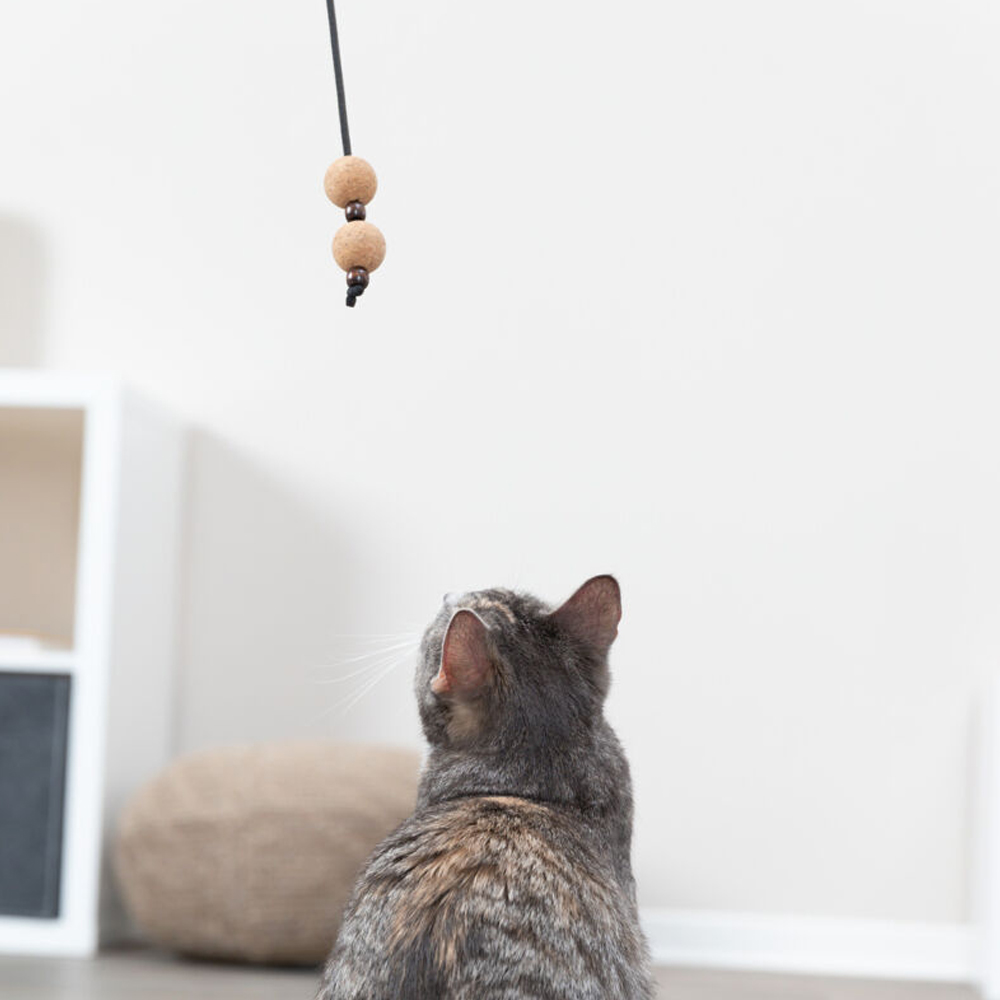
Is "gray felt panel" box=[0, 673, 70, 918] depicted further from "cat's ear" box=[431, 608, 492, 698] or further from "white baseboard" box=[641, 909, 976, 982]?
"cat's ear" box=[431, 608, 492, 698]

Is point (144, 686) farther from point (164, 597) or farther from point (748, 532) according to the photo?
point (748, 532)

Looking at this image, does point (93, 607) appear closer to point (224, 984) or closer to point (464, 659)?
point (224, 984)

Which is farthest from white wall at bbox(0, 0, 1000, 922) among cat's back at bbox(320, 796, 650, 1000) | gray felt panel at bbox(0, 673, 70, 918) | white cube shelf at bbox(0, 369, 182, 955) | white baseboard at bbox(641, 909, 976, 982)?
cat's back at bbox(320, 796, 650, 1000)

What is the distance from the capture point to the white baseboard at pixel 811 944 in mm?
2500

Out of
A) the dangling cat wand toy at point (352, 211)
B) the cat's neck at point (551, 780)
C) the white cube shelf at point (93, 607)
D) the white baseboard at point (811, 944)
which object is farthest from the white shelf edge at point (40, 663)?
the dangling cat wand toy at point (352, 211)

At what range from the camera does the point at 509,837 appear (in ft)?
3.84

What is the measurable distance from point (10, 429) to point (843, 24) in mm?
1678

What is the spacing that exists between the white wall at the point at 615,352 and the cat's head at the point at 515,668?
133 centimetres

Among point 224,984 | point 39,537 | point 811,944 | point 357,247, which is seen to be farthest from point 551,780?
point 39,537

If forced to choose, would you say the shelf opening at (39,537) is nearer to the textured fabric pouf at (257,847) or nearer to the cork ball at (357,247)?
the textured fabric pouf at (257,847)

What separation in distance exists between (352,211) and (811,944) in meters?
1.90

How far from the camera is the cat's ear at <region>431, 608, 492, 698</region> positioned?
3.93 feet

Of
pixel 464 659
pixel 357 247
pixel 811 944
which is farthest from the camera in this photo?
pixel 811 944

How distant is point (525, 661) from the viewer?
127 centimetres
